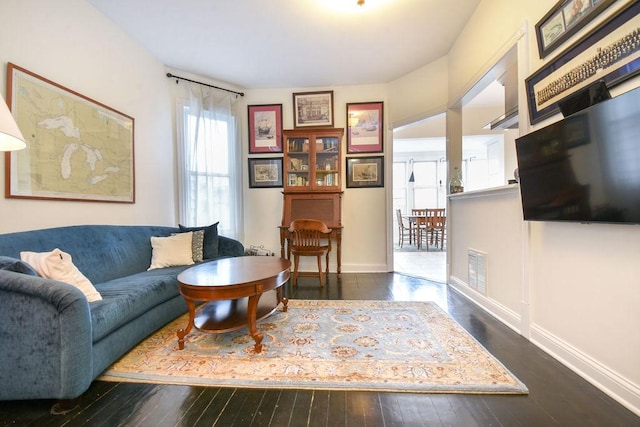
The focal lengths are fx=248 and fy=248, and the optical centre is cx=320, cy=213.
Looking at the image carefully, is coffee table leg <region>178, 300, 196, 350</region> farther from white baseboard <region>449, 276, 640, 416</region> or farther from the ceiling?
the ceiling

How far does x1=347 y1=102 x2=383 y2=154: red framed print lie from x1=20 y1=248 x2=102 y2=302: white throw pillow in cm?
334

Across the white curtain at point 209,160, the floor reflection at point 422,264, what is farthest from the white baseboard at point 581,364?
the white curtain at point 209,160

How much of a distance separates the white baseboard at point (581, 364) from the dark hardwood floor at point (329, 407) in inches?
1.7

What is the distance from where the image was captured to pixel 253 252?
361 cm

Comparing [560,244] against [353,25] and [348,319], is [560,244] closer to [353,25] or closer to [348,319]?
[348,319]

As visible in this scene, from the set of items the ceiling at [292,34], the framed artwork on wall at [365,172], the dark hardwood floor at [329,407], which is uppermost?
the ceiling at [292,34]

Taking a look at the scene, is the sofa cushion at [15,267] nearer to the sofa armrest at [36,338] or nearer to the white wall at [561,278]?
the sofa armrest at [36,338]

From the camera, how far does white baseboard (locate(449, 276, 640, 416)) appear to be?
120 centimetres

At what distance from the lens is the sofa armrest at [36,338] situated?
1.19 m

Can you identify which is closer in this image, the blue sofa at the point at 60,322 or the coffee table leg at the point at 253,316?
the blue sofa at the point at 60,322

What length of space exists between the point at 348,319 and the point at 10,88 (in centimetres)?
301

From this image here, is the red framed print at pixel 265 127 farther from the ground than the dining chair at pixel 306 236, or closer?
farther from the ground

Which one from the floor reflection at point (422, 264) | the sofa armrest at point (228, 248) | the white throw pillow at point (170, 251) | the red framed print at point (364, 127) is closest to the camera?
the white throw pillow at point (170, 251)

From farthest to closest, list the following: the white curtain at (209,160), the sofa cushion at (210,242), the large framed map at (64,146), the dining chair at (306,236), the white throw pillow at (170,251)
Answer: the white curtain at (209,160) → the dining chair at (306,236) → the sofa cushion at (210,242) → the white throw pillow at (170,251) → the large framed map at (64,146)
